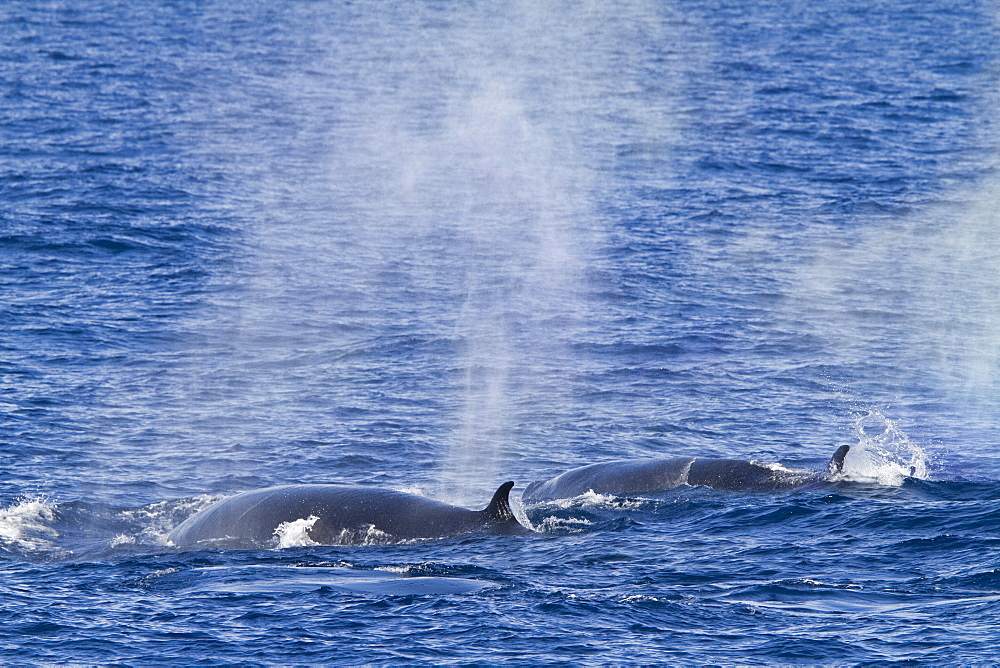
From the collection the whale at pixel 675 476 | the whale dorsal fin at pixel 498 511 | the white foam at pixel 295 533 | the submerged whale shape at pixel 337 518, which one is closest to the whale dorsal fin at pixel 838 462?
the whale at pixel 675 476

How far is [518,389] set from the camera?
2911 cm

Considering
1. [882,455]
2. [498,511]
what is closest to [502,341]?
[882,455]

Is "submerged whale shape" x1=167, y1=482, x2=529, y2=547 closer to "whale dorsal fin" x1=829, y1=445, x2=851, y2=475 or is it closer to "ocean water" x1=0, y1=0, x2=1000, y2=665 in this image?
"ocean water" x1=0, y1=0, x2=1000, y2=665

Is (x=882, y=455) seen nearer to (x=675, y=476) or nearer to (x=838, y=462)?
(x=838, y=462)

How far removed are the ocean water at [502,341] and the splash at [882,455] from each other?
0.12 meters

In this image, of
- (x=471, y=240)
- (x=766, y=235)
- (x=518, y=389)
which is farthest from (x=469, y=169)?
(x=518, y=389)

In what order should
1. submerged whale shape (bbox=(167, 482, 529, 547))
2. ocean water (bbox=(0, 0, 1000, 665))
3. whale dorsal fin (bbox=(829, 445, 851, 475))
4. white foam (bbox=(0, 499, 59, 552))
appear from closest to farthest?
ocean water (bbox=(0, 0, 1000, 665)) → submerged whale shape (bbox=(167, 482, 529, 547)) → white foam (bbox=(0, 499, 59, 552)) → whale dorsal fin (bbox=(829, 445, 851, 475))

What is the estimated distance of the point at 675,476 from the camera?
2161 cm

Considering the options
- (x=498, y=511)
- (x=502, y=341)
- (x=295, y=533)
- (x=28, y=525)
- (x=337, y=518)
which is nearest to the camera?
(x=498, y=511)

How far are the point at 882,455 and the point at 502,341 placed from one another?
11196 millimetres

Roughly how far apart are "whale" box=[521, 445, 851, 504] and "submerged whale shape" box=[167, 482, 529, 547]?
8.91ft

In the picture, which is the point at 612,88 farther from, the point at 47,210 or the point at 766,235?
the point at 47,210

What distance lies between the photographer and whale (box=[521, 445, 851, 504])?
21.1 metres

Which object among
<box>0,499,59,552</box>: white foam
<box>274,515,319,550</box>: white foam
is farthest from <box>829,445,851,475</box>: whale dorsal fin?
<box>0,499,59,552</box>: white foam
